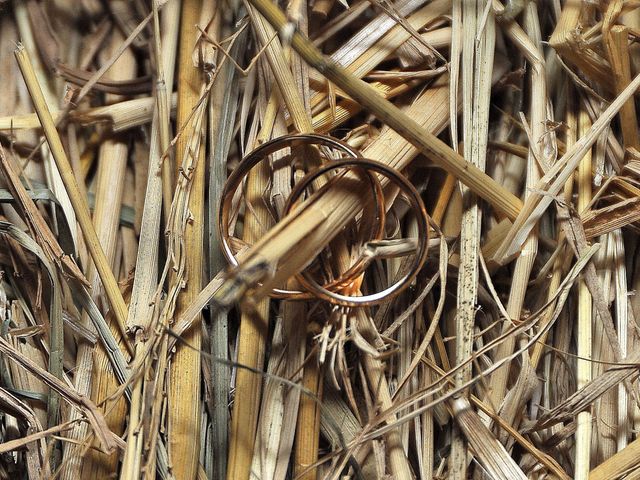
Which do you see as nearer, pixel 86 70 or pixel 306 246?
pixel 306 246

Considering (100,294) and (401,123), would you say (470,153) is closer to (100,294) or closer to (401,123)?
(401,123)

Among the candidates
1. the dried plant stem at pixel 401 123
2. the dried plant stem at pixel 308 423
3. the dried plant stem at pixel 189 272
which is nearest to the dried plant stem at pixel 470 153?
the dried plant stem at pixel 401 123

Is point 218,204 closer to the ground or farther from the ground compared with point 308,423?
farther from the ground

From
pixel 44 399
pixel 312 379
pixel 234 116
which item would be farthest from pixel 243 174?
pixel 44 399

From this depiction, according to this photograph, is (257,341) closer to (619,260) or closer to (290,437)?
(290,437)

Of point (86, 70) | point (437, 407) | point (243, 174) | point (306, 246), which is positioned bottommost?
point (437, 407)

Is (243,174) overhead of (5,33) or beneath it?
beneath

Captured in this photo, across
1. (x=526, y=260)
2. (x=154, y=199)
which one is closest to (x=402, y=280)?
(x=526, y=260)
